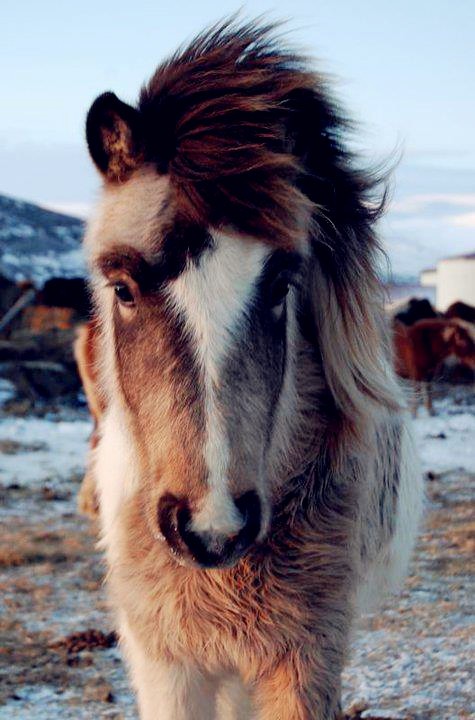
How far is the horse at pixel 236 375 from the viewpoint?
182 cm

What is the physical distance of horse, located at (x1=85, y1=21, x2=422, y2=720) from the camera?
1820 millimetres

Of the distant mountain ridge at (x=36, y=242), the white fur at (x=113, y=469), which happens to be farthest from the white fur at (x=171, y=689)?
the distant mountain ridge at (x=36, y=242)

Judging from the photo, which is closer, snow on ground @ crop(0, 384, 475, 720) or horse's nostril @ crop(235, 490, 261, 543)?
horse's nostril @ crop(235, 490, 261, 543)

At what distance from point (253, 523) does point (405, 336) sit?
1125 centimetres

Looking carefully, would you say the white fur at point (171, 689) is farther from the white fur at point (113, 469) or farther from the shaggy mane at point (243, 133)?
the shaggy mane at point (243, 133)

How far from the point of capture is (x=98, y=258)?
79.7 inches

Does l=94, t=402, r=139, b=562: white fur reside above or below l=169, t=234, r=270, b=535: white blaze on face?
below

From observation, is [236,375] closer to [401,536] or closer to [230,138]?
[230,138]

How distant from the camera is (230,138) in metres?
1.99

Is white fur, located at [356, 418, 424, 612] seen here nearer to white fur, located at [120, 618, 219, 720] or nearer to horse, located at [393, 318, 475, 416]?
white fur, located at [120, 618, 219, 720]

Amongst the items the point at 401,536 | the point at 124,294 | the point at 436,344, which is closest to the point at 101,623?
the point at 401,536

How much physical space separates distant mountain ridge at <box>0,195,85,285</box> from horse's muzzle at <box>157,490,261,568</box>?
2187cm

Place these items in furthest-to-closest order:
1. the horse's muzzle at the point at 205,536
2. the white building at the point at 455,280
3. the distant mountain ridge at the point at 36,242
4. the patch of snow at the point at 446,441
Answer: the white building at the point at 455,280
the distant mountain ridge at the point at 36,242
the patch of snow at the point at 446,441
the horse's muzzle at the point at 205,536

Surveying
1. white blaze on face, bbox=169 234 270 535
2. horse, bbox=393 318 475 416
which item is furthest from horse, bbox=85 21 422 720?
horse, bbox=393 318 475 416
